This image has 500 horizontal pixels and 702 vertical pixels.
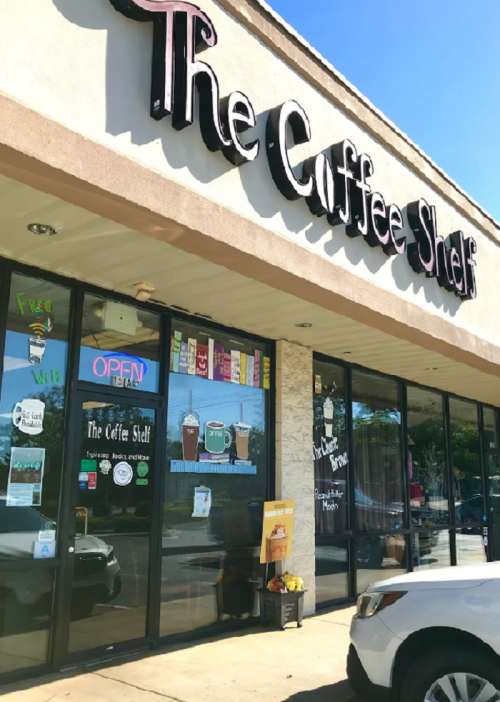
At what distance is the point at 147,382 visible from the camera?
22.0 ft

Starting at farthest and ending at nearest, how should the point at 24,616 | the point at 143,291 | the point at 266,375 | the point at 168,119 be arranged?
the point at 266,375
the point at 143,291
the point at 24,616
the point at 168,119

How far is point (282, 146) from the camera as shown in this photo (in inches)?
228

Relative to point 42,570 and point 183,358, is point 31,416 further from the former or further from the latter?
point 183,358

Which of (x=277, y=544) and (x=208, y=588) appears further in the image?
(x=277, y=544)

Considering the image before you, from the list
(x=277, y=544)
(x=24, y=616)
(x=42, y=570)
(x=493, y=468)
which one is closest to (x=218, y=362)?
(x=277, y=544)

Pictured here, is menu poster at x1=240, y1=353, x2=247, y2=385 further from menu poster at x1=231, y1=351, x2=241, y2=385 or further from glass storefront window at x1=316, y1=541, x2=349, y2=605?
glass storefront window at x1=316, y1=541, x2=349, y2=605

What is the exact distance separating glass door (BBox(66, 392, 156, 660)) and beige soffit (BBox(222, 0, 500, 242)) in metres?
3.64

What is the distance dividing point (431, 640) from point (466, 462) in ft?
29.3

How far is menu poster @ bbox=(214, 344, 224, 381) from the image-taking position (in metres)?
7.52

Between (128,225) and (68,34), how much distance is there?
1270 mm

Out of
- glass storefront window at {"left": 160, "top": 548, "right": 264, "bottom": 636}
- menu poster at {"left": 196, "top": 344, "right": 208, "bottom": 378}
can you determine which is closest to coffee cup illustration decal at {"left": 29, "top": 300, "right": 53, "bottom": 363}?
menu poster at {"left": 196, "top": 344, "right": 208, "bottom": 378}

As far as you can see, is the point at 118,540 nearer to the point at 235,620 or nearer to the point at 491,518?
the point at 235,620

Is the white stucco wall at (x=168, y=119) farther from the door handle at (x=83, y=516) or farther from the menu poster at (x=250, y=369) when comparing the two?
the door handle at (x=83, y=516)

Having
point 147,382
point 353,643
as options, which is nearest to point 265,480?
point 147,382
